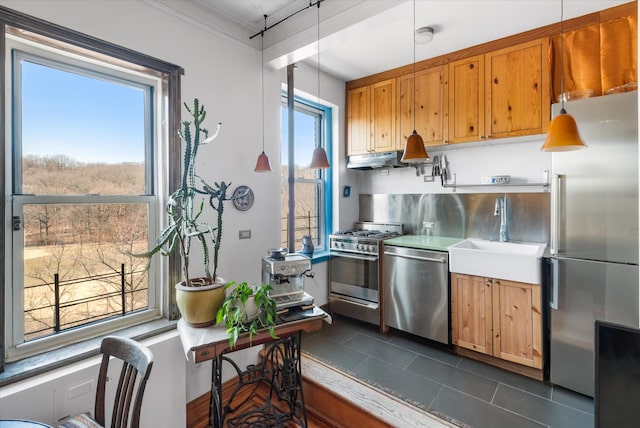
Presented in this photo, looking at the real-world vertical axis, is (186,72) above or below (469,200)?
above

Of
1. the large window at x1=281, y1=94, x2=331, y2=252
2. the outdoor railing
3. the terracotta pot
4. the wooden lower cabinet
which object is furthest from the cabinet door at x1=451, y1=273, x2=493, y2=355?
the outdoor railing

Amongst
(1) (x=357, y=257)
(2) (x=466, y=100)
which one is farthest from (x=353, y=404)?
(2) (x=466, y=100)

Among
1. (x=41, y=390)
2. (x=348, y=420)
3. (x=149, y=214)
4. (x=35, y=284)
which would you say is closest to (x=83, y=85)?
(x=149, y=214)

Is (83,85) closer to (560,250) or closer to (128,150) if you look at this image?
(128,150)

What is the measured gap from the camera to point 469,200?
3.05 m

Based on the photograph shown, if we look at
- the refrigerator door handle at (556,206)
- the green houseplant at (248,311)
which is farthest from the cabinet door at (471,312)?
the green houseplant at (248,311)

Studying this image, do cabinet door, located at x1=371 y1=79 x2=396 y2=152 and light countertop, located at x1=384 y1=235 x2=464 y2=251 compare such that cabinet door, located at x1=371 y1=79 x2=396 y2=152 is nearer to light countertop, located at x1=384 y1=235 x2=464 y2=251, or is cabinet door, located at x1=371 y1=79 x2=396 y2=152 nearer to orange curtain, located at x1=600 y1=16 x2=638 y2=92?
light countertop, located at x1=384 y1=235 x2=464 y2=251

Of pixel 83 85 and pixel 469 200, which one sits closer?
pixel 83 85

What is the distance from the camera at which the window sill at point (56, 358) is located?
1.42 meters

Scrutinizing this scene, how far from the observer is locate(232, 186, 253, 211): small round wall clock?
2.36 m

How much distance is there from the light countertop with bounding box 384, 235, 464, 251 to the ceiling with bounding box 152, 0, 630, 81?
1796mm

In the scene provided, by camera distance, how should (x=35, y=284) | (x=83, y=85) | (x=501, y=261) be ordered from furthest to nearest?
(x=501, y=261), (x=83, y=85), (x=35, y=284)

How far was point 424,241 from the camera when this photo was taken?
299 centimetres

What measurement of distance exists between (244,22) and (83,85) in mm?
1238
